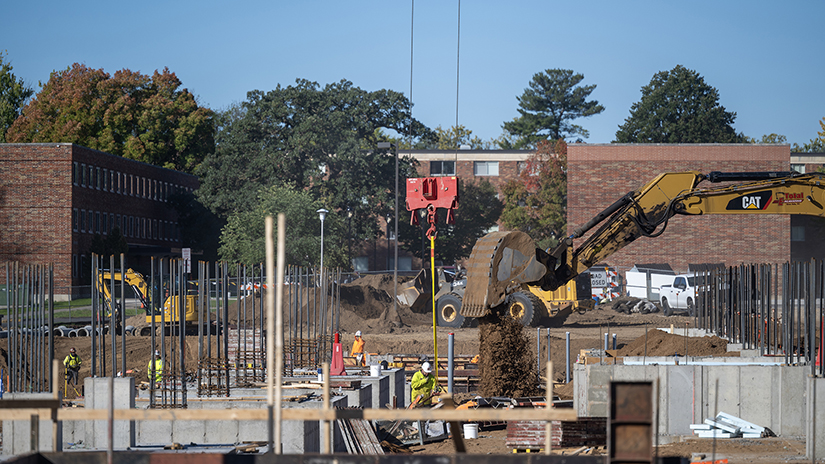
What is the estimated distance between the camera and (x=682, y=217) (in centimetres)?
5312

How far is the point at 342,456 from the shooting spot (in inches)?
277

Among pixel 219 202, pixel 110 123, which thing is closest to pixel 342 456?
pixel 219 202

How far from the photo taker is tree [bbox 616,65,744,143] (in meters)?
81.1

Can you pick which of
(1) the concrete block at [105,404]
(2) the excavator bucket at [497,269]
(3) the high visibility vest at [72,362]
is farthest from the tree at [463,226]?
(1) the concrete block at [105,404]

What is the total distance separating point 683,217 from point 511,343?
39481 mm

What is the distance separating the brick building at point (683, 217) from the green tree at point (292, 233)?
Result: 54.4 ft

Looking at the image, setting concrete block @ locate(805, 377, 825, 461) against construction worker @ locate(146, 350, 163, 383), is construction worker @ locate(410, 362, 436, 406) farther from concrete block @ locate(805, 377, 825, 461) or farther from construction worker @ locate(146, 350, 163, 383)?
concrete block @ locate(805, 377, 825, 461)

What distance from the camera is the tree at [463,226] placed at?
196ft

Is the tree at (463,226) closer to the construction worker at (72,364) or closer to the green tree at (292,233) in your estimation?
the green tree at (292,233)

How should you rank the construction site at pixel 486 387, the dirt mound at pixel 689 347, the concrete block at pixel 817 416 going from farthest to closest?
the dirt mound at pixel 689 347 → the concrete block at pixel 817 416 → the construction site at pixel 486 387

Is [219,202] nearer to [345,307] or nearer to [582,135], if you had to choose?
[345,307]

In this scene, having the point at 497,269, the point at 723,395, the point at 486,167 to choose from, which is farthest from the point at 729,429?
the point at 486,167

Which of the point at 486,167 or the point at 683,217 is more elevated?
the point at 486,167

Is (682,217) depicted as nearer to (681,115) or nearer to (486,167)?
(486,167)
